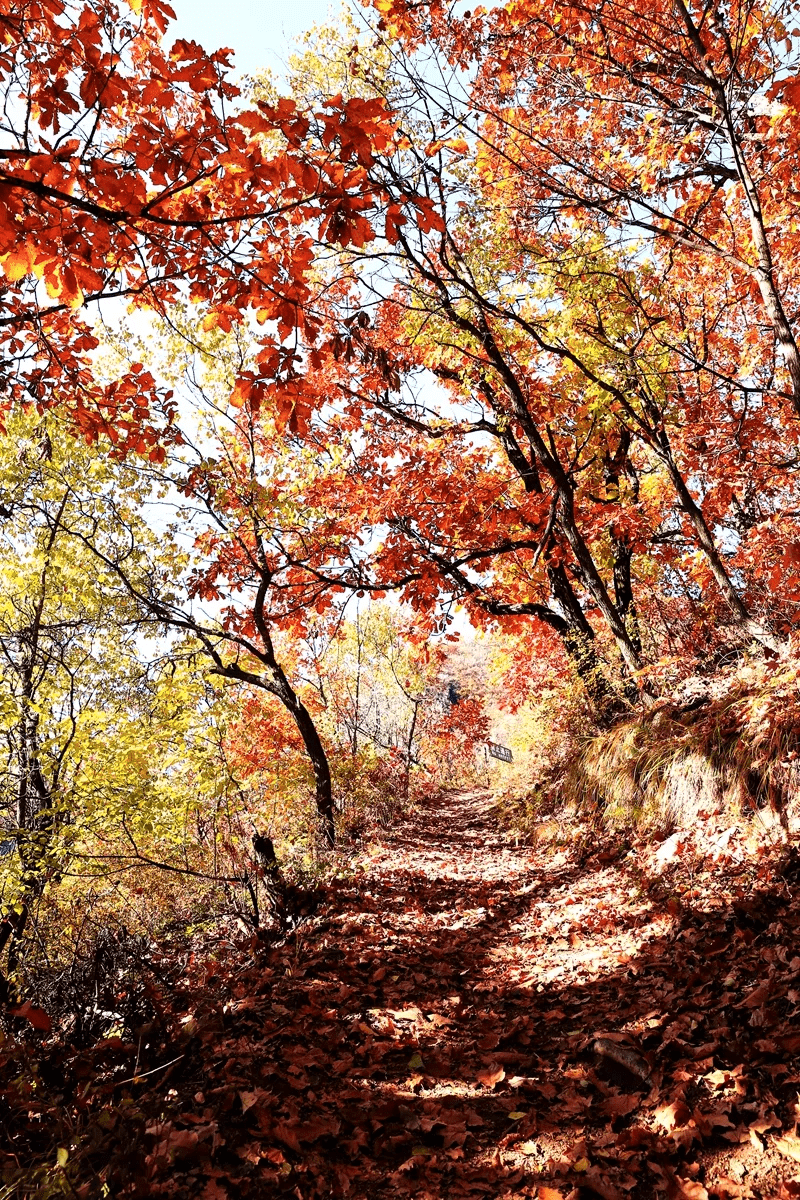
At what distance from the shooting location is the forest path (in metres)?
2.40

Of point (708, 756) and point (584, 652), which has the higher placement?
point (584, 652)

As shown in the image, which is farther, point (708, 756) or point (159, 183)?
point (708, 756)

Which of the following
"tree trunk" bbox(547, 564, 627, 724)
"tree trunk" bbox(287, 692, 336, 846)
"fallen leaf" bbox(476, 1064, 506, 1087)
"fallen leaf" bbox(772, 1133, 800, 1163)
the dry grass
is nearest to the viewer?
"fallen leaf" bbox(772, 1133, 800, 1163)

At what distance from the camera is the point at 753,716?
5035mm

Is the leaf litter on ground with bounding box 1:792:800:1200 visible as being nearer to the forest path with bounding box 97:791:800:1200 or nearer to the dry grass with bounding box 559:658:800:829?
the forest path with bounding box 97:791:800:1200

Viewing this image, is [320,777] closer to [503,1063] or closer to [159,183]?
[503,1063]

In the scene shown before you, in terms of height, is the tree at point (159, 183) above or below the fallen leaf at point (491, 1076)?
above

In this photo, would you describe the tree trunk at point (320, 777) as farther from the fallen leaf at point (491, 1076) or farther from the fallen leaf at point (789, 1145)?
the fallen leaf at point (789, 1145)

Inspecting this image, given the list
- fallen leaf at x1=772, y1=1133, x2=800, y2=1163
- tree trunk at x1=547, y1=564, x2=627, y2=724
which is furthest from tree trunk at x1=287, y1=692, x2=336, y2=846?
fallen leaf at x1=772, y1=1133, x2=800, y2=1163

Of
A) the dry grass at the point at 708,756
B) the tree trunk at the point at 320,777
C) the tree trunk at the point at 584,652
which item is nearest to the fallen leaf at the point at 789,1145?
the dry grass at the point at 708,756

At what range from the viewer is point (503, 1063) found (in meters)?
3.39

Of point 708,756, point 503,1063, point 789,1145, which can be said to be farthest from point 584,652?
point 789,1145

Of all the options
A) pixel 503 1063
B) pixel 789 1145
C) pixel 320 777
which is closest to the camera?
pixel 789 1145

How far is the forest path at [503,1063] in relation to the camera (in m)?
2.40
